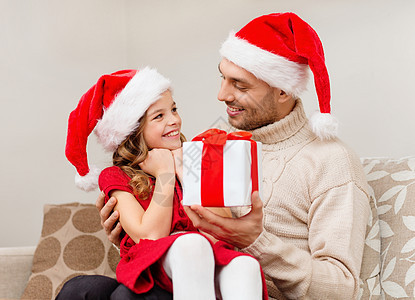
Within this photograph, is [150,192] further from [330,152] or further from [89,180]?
[330,152]

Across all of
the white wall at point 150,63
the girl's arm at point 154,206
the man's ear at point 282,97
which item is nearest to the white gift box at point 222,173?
the girl's arm at point 154,206

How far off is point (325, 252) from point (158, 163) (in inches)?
21.2

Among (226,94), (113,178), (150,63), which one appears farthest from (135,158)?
(150,63)

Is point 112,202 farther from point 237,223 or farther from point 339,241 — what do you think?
point 339,241

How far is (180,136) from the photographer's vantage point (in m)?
1.63

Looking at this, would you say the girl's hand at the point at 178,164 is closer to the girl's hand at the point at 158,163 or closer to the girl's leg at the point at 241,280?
the girl's hand at the point at 158,163

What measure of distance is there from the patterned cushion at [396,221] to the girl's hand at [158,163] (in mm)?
748

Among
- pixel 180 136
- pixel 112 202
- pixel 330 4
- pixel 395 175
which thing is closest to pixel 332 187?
pixel 395 175

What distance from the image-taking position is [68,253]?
6.82ft

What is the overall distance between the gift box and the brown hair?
32cm

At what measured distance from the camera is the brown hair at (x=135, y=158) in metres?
1.38

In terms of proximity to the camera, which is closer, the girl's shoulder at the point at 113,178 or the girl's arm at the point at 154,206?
the girl's arm at the point at 154,206

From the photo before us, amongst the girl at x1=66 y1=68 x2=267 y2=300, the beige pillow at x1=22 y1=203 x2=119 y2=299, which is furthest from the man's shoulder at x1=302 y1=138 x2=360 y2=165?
the beige pillow at x1=22 y1=203 x2=119 y2=299

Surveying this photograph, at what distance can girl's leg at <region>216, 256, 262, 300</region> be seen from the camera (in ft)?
3.39
